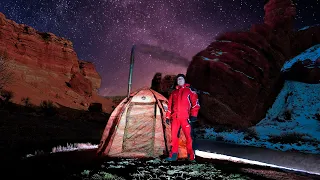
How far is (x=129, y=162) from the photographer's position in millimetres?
6633

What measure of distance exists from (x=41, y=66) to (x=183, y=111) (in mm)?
46410

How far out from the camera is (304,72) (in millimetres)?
31609

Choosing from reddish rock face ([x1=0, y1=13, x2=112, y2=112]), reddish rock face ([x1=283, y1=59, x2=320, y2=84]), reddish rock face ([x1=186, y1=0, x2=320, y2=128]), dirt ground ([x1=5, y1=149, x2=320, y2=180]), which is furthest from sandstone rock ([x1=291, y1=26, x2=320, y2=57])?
dirt ground ([x1=5, y1=149, x2=320, y2=180])

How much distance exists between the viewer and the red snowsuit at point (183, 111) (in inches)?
262

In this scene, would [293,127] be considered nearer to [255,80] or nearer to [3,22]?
[255,80]

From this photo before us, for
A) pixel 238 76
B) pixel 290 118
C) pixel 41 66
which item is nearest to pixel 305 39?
pixel 238 76

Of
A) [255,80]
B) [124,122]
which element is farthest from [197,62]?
[124,122]

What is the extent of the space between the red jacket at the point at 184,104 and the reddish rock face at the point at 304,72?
1224 inches

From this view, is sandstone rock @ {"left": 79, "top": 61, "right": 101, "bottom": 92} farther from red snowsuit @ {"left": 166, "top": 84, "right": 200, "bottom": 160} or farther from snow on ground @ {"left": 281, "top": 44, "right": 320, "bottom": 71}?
red snowsuit @ {"left": 166, "top": 84, "right": 200, "bottom": 160}

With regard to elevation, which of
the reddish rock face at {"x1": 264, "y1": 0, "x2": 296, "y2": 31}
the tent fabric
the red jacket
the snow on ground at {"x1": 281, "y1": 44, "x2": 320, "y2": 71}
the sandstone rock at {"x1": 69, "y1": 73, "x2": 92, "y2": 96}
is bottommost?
the tent fabric

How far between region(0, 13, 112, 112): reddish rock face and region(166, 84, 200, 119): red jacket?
95.7 ft

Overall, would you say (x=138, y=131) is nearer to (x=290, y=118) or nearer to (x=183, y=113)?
(x=183, y=113)

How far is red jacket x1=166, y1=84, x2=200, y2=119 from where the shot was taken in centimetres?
665

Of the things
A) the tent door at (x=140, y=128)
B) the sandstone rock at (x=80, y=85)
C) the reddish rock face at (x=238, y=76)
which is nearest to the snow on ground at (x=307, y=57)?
the reddish rock face at (x=238, y=76)
